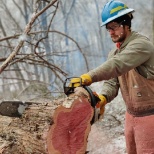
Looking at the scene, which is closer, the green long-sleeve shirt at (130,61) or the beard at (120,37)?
the green long-sleeve shirt at (130,61)

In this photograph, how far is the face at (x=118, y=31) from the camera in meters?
2.52

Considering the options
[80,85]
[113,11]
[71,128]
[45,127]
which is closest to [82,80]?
[80,85]

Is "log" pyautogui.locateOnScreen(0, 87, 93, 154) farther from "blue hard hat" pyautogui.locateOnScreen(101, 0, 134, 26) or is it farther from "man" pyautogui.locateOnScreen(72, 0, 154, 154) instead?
"blue hard hat" pyautogui.locateOnScreen(101, 0, 134, 26)

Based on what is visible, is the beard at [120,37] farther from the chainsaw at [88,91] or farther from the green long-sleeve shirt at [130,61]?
the chainsaw at [88,91]

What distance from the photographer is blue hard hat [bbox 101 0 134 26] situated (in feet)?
8.23

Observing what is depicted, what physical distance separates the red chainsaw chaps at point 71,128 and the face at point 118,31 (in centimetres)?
64

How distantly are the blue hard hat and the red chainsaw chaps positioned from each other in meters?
0.74

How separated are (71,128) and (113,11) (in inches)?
40.6

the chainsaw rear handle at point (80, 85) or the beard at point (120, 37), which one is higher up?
the beard at point (120, 37)

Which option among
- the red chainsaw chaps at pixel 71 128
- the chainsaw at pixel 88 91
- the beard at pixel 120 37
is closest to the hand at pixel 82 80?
the chainsaw at pixel 88 91

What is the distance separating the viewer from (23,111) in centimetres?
258

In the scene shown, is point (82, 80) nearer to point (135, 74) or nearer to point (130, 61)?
point (130, 61)

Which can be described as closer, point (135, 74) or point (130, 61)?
point (130, 61)

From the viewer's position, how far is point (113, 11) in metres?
2.53
